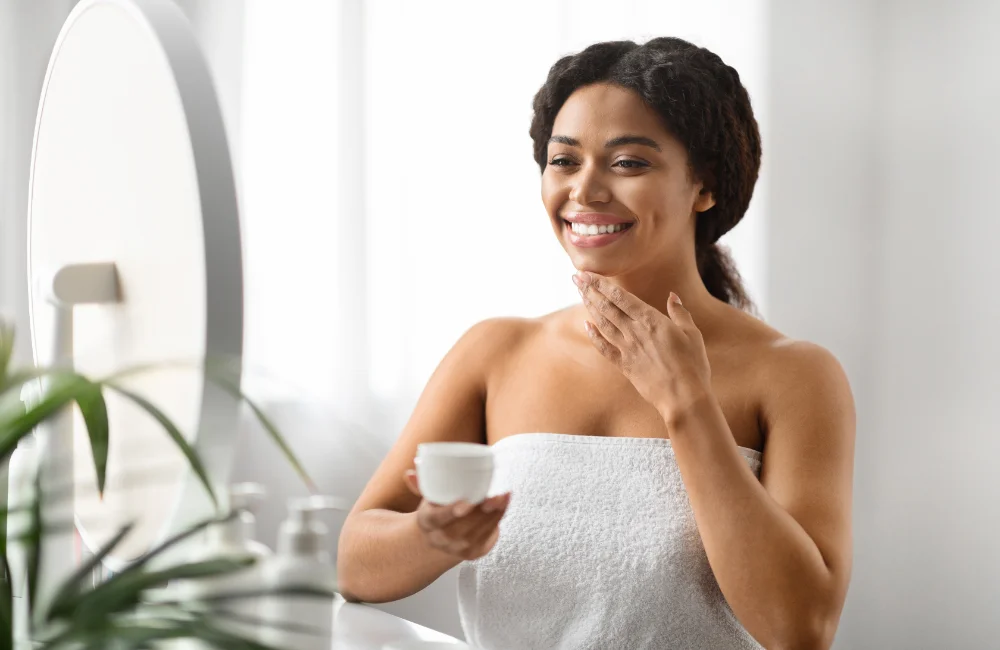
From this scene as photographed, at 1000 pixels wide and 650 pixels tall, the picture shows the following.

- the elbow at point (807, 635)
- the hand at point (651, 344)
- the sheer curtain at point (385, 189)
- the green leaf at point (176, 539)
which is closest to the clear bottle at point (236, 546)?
the green leaf at point (176, 539)

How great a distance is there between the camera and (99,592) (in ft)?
1.31

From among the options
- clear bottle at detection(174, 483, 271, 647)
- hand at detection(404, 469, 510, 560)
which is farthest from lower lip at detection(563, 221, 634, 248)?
clear bottle at detection(174, 483, 271, 647)

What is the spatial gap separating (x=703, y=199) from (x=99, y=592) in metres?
1.06

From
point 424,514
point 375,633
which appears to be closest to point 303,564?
point 424,514

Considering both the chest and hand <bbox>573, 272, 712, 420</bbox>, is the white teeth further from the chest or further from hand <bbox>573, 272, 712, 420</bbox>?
the chest

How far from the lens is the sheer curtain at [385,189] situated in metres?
2.16

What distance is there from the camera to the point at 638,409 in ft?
4.17

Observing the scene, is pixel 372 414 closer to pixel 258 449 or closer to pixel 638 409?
pixel 258 449

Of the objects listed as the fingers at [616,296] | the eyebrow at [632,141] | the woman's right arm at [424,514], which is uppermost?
the eyebrow at [632,141]

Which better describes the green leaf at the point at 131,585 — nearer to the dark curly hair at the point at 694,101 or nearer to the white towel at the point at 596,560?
the white towel at the point at 596,560

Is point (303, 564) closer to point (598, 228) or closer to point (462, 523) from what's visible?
point (462, 523)

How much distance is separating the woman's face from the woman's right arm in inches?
10.3

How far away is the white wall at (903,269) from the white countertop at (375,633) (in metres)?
1.24

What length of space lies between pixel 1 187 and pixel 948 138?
6.17 feet
